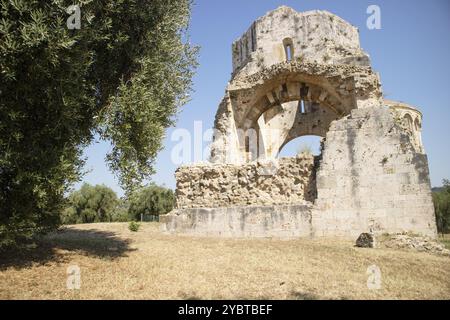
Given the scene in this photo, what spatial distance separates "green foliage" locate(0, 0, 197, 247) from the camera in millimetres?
5898

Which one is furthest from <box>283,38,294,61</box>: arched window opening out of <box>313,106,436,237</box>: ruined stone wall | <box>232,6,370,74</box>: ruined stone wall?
<box>313,106,436,237</box>: ruined stone wall

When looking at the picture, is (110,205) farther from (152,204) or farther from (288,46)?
(288,46)

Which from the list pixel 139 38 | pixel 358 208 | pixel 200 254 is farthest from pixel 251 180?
pixel 139 38

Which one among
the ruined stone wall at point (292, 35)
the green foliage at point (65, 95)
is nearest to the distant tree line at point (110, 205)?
the ruined stone wall at point (292, 35)

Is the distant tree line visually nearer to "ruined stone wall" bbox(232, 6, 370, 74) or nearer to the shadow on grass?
"ruined stone wall" bbox(232, 6, 370, 74)

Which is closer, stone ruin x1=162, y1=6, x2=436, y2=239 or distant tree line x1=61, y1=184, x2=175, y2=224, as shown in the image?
stone ruin x1=162, y1=6, x2=436, y2=239

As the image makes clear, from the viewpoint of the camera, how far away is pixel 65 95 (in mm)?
6379

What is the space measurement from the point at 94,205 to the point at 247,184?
29453mm

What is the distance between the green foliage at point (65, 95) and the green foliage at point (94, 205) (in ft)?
99.3

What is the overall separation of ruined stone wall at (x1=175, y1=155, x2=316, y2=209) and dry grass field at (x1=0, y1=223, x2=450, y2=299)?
2699 mm

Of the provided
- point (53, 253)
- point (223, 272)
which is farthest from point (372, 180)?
point (53, 253)

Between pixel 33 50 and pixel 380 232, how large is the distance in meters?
10.4

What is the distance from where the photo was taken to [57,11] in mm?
6223
